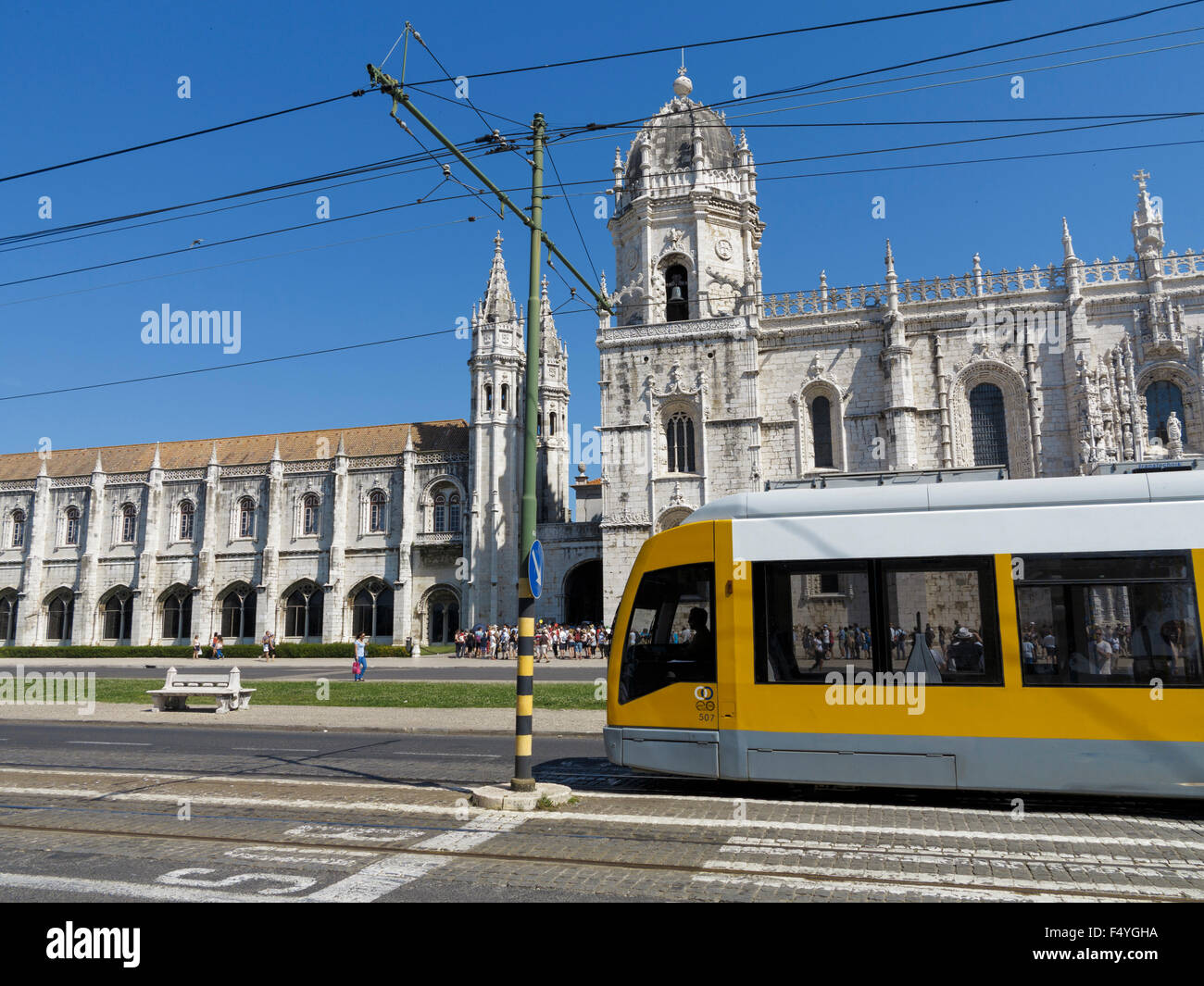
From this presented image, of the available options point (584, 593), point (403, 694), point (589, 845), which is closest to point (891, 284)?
point (584, 593)

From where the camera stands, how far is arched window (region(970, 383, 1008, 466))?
34312mm

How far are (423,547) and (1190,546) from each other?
39.2 m

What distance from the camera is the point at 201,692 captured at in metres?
17.4

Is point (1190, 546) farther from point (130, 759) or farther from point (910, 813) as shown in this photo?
point (130, 759)

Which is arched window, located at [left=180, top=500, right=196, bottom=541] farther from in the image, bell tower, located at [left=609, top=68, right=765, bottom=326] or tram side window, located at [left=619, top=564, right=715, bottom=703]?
tram side window, located at [left=619, top=564, right=715, bottom=703]

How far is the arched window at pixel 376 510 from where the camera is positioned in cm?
4553

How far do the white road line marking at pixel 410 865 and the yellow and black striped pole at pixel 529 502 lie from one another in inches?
26.3

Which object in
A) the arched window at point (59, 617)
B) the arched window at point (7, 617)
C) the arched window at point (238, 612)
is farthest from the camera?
the arched window at point (7, 617)

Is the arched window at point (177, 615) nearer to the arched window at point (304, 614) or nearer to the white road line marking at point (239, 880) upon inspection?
the arched window at point (304, 614)

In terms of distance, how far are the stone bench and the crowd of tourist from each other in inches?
707

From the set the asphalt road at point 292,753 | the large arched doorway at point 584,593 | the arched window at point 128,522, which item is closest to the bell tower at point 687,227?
the large arched doorway at point 584,593

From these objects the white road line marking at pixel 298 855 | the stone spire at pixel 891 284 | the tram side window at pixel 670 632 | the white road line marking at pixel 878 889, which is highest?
the stone spire at pixel 891 284
